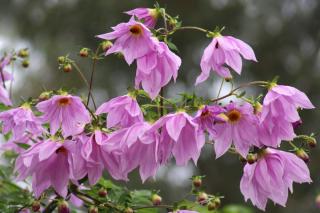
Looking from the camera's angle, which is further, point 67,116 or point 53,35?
point 53,35

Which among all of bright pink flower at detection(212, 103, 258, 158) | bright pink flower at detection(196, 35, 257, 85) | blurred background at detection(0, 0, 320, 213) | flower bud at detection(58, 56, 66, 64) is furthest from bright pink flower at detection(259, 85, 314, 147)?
blurred background at detection(0, 0, 320, 213)

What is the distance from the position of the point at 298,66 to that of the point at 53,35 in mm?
4198

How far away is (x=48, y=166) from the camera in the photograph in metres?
1.55

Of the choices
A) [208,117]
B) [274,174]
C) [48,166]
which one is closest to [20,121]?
[48,166]

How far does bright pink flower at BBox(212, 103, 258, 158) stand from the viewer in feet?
4.83

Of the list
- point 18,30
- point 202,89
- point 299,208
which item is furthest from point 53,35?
point 299,208

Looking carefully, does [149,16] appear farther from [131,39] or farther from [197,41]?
[197,41]

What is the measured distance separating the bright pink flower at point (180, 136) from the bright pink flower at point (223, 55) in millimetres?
177

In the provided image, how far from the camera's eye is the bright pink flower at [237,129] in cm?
147

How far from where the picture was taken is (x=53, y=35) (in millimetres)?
10375

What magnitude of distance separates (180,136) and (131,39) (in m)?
0.27

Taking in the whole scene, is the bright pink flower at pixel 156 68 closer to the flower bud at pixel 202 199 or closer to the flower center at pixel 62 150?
the flower center at pixel 62 150

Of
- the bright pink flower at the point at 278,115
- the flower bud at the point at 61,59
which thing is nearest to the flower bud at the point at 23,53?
the flower bud at the point at 61,59

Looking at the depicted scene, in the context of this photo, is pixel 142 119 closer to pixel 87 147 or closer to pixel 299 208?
pixel 87 147
